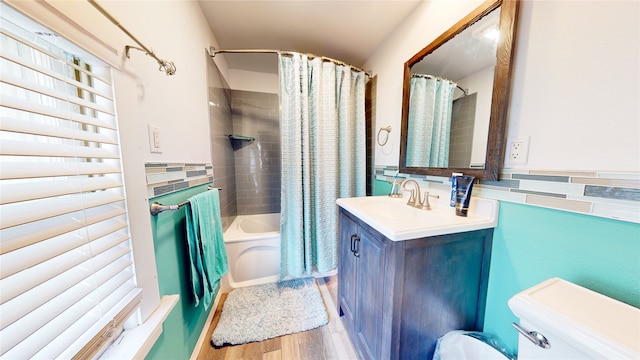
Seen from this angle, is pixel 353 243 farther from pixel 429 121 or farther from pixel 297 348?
pixel 429 121

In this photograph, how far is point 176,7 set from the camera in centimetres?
95

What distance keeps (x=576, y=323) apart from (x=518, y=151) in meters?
0.60

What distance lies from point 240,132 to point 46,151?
1994mm

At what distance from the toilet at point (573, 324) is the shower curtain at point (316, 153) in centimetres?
124

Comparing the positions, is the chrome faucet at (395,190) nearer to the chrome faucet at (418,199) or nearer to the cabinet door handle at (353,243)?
the chrome faucet at (418,199)

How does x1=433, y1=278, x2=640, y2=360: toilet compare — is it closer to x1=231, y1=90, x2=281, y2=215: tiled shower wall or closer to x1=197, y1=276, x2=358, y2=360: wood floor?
x1=197, y1=276, x2=358, y2=360: wood floor

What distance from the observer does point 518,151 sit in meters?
0.76

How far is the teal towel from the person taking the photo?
3.14 ft

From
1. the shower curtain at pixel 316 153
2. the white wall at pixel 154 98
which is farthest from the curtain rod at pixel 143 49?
the shower curtain at pixel 316 153

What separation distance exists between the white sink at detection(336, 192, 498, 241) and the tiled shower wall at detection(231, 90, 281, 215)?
1464 millimetres

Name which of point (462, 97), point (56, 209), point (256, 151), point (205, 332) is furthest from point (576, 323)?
point (256, 151)

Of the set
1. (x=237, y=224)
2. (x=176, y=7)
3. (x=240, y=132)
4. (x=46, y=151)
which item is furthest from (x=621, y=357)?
(x=240, y=132)

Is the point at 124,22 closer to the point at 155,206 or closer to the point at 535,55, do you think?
the point at 155,206

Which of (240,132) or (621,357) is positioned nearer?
(621,357)
